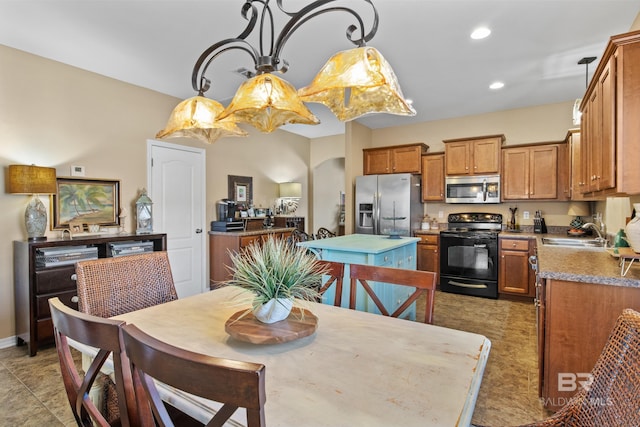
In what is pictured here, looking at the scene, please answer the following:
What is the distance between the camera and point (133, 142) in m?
3.89

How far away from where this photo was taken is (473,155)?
4.89 m

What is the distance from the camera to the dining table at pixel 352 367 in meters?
0.82

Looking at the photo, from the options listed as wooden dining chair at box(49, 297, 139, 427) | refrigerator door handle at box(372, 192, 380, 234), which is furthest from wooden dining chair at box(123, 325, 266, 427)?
refrigerator door handle at box(372, 192, 380, 234)

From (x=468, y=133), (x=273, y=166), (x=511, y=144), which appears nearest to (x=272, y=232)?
(x=273, y=166)

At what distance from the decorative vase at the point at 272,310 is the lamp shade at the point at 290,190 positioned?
4.59 m

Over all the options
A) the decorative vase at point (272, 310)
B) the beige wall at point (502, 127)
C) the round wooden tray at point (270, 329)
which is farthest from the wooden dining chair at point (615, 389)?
the beige wall at point (502, 127)

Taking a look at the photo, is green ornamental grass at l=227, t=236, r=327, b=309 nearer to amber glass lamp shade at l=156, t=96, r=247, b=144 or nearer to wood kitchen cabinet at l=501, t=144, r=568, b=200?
amber glass lamp shade at l=156, t=96, r=247, b=144

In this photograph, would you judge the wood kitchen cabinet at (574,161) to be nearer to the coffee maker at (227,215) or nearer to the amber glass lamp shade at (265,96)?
the amber glass lamp shade at (265,96)

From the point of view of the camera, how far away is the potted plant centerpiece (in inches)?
49.8

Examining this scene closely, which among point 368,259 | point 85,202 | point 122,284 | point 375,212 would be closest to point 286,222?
point 375,212

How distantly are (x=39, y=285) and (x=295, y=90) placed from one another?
2.92 m

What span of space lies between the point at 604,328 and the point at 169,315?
2337mm

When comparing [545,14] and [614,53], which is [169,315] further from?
[545,14]

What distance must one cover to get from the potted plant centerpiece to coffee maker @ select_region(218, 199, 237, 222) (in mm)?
3693
